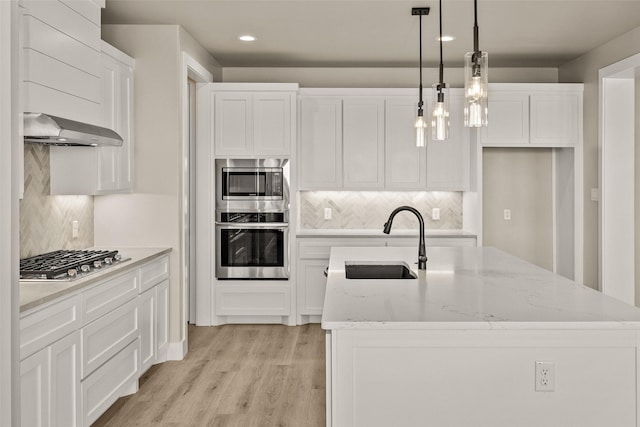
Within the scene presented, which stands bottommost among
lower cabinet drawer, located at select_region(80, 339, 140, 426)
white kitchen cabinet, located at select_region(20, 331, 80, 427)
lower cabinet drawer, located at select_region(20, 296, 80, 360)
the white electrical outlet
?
lower cabinet drawer, located at select_region(80, 339, 140, 426)

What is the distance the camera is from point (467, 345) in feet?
6.55

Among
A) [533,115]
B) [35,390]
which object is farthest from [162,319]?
[533,115]

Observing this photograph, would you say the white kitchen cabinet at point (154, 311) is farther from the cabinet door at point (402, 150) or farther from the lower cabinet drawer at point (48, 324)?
the cabinet door at point (402, 150)

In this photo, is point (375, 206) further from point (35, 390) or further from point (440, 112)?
point (35, 390)

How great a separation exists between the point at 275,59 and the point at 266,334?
8.83 ft

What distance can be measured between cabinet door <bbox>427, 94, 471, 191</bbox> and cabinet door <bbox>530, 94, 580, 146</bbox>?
2.20 feet

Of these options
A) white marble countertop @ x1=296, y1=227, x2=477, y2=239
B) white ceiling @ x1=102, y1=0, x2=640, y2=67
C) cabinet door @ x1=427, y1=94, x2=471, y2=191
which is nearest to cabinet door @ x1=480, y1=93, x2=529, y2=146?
cabinet door @ x1=427, y1=94, x2=471, y2=191

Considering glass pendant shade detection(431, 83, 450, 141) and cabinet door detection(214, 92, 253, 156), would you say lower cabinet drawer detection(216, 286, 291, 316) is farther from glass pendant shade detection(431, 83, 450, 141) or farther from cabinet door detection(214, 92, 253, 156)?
glass pendant shade detection(431, 83, 450, 141)

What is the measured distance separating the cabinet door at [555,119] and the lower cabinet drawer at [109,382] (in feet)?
13.6

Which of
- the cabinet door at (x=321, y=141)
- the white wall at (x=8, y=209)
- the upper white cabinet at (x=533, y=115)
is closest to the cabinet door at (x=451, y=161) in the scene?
the upper white cabinet at (x=533, y=115)

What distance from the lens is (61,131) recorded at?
8.97 feet

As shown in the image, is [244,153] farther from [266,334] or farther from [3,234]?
[3,234]

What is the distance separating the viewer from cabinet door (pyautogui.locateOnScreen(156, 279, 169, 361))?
4053mm

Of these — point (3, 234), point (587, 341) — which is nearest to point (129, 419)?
point (3, 234)
